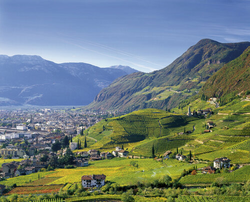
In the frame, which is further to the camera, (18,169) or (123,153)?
(123,153)

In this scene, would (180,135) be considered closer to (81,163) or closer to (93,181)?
(81,163)

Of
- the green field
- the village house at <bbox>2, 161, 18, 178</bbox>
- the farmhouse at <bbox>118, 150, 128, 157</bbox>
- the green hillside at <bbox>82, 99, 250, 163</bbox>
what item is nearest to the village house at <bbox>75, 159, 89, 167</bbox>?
the farmhouse at <bbox>118, 150, 128, 157</bbox>

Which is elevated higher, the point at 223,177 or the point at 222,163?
the point at 222,163

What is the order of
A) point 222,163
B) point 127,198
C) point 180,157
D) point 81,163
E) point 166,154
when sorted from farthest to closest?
point 81,163, point 166,154, point 180,157, point 222,163, point 127,198

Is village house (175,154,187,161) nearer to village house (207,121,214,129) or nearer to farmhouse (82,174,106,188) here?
farmhouse (82,174,106,188)

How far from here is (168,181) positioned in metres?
70.2

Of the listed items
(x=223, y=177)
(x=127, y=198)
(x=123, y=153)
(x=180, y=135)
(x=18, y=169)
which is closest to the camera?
(x=127, y=198)

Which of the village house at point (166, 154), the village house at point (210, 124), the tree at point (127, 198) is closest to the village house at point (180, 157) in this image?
the village house at point (166, 154)

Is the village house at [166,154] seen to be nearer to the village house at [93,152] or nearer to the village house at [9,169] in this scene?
the village house at [93,152]

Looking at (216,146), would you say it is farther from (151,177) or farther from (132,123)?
(132,123)

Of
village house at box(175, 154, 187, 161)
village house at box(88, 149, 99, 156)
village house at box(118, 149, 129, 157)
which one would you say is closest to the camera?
A: village house at box(175, 154, 187, 161)

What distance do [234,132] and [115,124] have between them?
90376 millimetres

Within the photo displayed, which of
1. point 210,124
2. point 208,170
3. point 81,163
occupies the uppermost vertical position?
point 210,124

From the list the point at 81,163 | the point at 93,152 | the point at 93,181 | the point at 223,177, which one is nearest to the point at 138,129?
the point at 93,152
